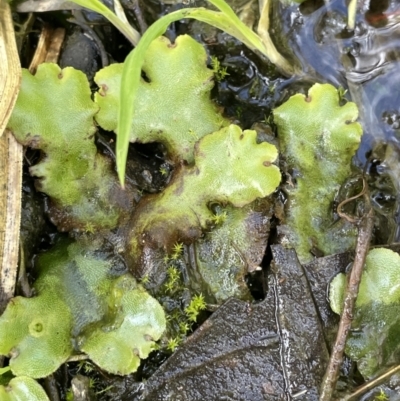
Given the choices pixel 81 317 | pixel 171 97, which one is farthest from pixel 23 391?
pixel 171 97

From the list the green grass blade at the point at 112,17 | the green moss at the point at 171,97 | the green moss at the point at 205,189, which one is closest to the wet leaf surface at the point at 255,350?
the green moss at the point at 205,189

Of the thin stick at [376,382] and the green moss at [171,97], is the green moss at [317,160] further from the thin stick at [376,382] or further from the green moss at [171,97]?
the thin stick at [376,382]

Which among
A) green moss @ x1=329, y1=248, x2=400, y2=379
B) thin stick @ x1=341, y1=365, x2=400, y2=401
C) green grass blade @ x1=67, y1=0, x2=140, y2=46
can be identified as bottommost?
thin stick @ x1=341, y1=365, x2=400, y2=401

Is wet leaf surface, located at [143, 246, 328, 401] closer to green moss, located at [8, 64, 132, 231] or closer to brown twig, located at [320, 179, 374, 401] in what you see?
brown twig, located at [320, 179, 374, 401]

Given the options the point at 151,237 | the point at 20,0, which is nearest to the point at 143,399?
the point at 151,237

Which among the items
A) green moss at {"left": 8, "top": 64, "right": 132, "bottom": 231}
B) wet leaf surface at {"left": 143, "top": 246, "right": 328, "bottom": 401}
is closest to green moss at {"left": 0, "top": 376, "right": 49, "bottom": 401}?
wet leaf surface at {"left": 143, "top": 246, "right": 328, "bottom": 401}

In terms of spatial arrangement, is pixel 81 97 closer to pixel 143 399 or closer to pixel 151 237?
pixel 151 237

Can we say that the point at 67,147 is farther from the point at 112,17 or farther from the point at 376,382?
the point at 376,382
